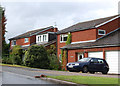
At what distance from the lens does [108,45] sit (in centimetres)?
2609

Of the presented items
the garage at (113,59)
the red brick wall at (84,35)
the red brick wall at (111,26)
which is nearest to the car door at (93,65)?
the garage at (113,59)

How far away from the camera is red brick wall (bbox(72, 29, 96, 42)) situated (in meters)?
31.6

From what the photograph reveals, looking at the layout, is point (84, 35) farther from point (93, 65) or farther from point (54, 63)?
point (93, 65)

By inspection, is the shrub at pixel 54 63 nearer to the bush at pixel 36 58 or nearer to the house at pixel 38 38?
the bush at pixel 36 58

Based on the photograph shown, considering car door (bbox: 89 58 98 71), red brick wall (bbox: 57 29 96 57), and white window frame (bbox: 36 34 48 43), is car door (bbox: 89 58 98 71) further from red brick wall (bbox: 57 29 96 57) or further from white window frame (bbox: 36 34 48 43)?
white window frame (bbox: 36 34 48 43)

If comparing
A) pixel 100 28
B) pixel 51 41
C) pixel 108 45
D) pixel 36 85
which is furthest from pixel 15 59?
pixel 36 85

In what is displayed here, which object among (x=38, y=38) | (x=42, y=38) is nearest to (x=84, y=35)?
(x=42, y=38)

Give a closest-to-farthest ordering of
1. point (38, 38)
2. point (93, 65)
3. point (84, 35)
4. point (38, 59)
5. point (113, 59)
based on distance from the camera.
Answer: point (93, 65), point (113, 59), point (38, 59), point (84, 35), point (38, 38)

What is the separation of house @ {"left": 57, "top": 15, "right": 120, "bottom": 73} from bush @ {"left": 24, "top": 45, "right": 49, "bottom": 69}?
137 inches

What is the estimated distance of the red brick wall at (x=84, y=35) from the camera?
3160 centimetres

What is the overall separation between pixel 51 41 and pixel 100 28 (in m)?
13.0

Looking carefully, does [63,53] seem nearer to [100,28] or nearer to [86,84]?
[100,28]

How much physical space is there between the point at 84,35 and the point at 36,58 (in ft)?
25.9

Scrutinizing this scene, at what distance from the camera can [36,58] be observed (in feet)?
99.9
